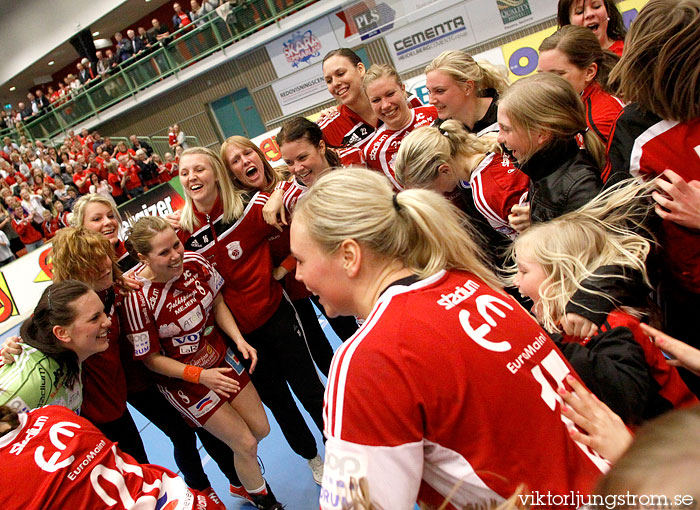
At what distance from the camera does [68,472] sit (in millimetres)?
1724

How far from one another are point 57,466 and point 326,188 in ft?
4.57

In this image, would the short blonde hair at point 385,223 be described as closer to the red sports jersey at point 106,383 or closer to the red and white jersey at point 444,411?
the red and white jersey at point 444,411

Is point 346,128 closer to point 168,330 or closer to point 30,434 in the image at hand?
point 168,330

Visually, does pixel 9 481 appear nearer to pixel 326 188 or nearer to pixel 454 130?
pixel 326 188

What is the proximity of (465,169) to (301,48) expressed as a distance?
14.5 meters

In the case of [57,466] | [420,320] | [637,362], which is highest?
[420,320]

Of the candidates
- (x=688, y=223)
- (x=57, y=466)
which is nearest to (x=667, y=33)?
(x=688, y=223)

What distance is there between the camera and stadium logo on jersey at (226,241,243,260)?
3072 mm

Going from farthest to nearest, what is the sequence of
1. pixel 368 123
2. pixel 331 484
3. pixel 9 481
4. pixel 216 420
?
pixel 368 123
pixel 216 420
pixel 9 481
pixel 331 484

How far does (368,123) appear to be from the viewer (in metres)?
3.96

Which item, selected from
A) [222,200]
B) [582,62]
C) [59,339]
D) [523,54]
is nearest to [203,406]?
[59,339]

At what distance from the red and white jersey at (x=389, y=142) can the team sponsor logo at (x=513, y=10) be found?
9160 millimetres

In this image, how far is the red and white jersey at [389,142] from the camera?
350 centimetres

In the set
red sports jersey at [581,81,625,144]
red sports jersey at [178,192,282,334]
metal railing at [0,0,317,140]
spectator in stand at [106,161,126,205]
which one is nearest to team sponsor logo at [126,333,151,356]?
red sports jersey at [178,192,282,334]
